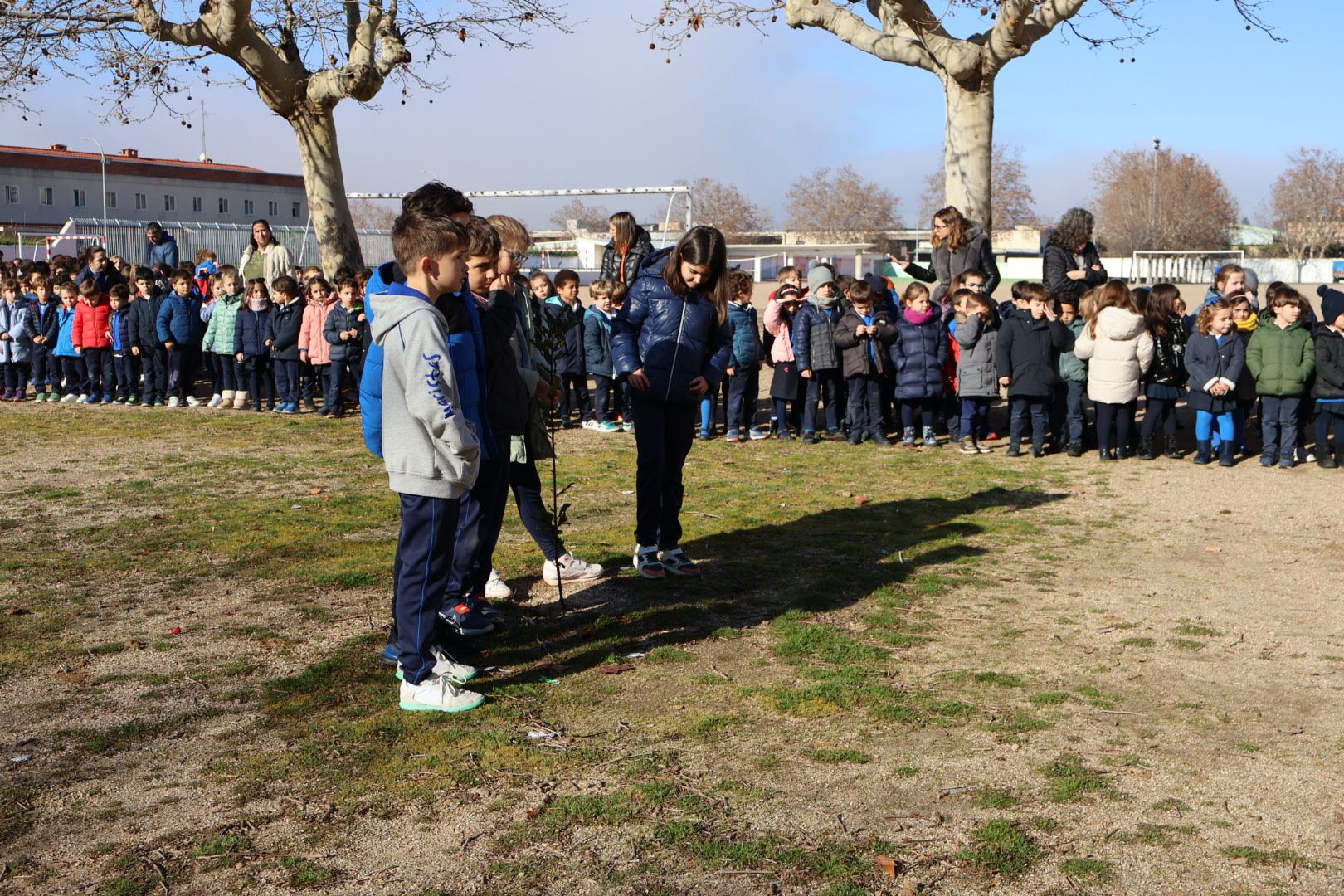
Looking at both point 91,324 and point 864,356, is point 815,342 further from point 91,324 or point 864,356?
point 91,324

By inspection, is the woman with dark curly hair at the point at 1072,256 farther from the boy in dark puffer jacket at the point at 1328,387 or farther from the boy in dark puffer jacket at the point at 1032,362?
the boy in dark puffer jacket at the point at 1328,387

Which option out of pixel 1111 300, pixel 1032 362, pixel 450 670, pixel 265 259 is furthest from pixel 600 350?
pixel 450 670

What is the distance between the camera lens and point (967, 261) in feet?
44.8

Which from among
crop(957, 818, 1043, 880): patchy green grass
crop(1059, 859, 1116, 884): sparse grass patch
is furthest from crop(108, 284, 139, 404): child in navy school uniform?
crop(1059, 859, 1116, 884): sparse grass patch

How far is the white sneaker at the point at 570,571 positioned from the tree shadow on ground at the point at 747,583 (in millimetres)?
91

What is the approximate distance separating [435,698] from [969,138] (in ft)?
46.0

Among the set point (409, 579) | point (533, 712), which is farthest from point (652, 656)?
point (409, 579)

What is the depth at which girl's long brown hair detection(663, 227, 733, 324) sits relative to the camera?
23.7ft

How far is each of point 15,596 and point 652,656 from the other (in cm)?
365

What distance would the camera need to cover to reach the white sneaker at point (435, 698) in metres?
5.31

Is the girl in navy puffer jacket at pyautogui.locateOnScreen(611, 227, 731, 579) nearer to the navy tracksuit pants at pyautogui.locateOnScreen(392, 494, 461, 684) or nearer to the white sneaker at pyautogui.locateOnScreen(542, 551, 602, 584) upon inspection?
the white sneaker at pyautogui.locateOnScreen(542, 551, 602, 584)

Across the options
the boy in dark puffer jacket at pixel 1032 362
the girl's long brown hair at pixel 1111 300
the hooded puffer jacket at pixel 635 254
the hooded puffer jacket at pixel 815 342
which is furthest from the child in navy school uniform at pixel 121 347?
the girl's long brown hair at pixel 1111 300

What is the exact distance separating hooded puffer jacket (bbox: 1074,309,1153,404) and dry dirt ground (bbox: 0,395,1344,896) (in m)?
4.57

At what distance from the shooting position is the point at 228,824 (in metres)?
4.27
